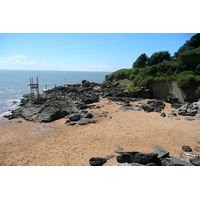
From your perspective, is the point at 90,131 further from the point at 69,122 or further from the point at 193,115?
the point at 193,115

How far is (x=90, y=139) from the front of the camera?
10992 mm

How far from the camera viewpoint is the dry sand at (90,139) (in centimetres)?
879

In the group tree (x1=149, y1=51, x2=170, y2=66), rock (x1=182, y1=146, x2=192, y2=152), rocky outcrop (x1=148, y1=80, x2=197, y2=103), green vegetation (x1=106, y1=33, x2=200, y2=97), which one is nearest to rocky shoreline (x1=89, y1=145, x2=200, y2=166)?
rock (x1=182, y1=146, x2=192, y2=152)

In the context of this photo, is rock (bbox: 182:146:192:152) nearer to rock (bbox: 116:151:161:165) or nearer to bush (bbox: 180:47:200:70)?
rock (bbox: 116:151:161:165)

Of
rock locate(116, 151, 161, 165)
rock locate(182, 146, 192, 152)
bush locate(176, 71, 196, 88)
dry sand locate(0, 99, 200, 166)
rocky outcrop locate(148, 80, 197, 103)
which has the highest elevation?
bush locate(176, 71, 196, 88)

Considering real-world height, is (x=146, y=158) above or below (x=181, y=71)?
below

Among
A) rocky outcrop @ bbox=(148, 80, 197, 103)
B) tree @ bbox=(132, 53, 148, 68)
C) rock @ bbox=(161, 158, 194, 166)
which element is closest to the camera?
rock @ bbox=(161, 158, 194, 166)

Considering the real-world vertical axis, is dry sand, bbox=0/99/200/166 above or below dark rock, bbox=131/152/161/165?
below

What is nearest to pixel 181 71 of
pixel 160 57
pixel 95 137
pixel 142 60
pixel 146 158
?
pixel 160 57

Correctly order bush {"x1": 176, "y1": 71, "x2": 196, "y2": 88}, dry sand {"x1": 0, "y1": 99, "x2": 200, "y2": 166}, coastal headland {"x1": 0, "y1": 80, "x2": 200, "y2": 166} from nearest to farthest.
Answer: coastal headland {"x1": 0, "y1": 80, "x2": 200, "y2": 166}, dry sand {"x1": 0, "y1": 99, "x2": 200, "y2": 166}, bush {"x1": 176, "y1": 71, "x2": 196, "y2": 88}

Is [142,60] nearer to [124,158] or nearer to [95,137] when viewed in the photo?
[95,137]

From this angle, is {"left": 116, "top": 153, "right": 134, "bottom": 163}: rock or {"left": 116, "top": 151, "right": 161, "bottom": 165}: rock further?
{"left": 116, "top": 153, "right": 134, "bottom": 163}: rock

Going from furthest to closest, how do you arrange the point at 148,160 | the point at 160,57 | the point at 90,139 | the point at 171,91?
1. the point at 160,57
2. the point at 171,91
3. the point at 90,139
4. the point at 148,160

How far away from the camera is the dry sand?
879cm
